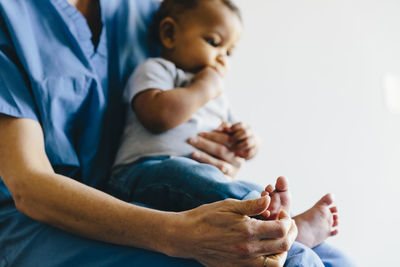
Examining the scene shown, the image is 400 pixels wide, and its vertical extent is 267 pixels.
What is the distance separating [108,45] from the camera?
3.28 feet

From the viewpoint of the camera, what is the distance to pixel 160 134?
0.92m

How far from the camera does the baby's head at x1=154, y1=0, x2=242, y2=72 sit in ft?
3.47

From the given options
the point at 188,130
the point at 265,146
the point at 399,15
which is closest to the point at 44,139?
the point at 188,130

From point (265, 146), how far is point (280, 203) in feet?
2.68

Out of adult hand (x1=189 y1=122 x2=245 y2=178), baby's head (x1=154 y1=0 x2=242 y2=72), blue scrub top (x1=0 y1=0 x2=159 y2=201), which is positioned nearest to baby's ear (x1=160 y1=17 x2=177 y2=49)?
baby's head (x1=154 y1=0 x2=242 y2=72)

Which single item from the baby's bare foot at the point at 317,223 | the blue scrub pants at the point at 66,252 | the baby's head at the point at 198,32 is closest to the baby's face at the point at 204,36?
the baby's head at the point at 198,32

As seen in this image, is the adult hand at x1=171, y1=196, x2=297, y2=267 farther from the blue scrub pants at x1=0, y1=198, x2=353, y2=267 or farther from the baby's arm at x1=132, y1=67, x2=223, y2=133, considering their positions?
the baby's arm at x1=132, y1=67, x2=223, y2=133

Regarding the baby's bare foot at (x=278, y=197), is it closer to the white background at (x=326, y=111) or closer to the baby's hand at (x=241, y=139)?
the baby's hand at (x=241, y=139)

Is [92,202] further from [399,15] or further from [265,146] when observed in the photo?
[399,15]

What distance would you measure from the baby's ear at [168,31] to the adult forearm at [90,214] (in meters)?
0.58

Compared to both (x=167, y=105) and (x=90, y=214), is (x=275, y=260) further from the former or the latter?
(x=167, y=105)

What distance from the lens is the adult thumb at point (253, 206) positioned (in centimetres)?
54

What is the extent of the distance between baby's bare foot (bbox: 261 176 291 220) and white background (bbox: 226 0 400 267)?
756 millimetres

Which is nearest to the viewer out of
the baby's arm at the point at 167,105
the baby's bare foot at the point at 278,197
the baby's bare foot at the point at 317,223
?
the baby's bare foot at the point at 278,197
